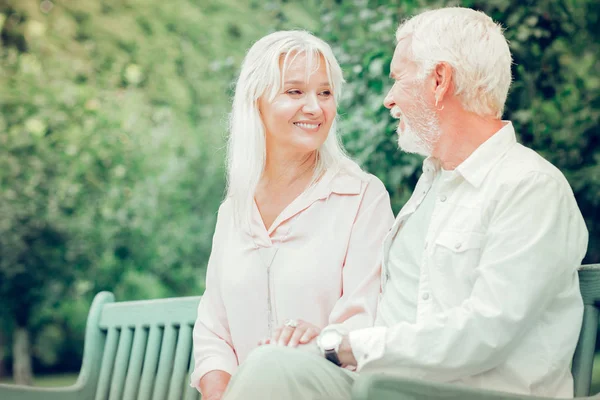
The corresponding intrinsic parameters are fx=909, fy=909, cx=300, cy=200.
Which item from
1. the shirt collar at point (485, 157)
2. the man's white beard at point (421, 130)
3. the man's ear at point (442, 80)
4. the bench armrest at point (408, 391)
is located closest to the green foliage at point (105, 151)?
the man's white beard at point (421, 130)

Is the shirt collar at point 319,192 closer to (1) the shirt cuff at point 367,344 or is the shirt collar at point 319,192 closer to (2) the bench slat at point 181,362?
(2) the bench slat at point 181,362

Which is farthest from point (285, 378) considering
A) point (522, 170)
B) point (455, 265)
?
point (522, 170)

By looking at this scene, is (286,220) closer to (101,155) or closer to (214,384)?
(214,384)

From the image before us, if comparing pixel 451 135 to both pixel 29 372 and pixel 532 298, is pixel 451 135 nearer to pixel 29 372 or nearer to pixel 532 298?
pixel 532 298

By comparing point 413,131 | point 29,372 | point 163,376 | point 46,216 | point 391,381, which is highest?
point 413,131

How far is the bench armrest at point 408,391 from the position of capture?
1544 mm

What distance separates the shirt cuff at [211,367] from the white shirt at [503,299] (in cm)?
57

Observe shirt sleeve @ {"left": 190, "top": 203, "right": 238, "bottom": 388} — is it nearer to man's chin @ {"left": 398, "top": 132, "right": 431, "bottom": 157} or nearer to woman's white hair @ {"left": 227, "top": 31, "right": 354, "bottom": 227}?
woman's white hair @ {"left": 227, "top": 31, "right": 354, "bottom": 227}

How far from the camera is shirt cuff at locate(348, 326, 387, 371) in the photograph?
180cm

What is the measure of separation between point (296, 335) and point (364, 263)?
11.0 inches

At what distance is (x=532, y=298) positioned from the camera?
68.3 inches

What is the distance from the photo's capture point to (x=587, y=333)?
6.30 feet

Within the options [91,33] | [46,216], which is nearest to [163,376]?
[46,216]

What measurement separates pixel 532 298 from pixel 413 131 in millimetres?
574
